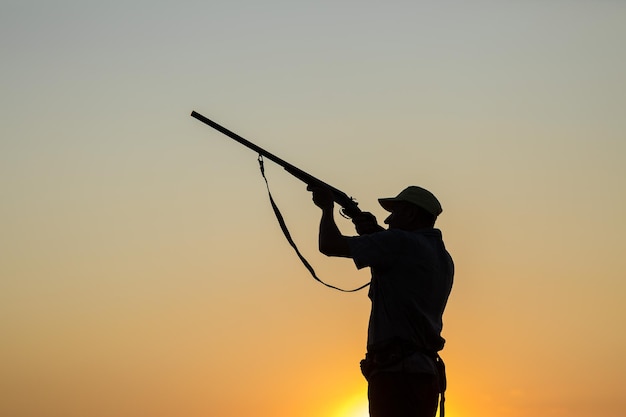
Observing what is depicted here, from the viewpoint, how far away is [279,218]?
33.4 feet

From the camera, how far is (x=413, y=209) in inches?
337

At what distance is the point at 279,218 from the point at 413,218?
2086 mm

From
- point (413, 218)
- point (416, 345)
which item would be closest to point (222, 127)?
point (413, 218)

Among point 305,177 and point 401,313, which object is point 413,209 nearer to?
point 401,313

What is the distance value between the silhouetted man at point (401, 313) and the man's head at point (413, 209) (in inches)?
1.0

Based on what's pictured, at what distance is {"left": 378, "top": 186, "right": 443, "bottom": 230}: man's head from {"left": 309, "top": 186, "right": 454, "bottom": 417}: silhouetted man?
0.03 meters

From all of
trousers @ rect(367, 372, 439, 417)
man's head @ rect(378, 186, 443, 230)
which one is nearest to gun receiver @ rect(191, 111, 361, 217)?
man's head @ rect(378, 186, 443, 230)

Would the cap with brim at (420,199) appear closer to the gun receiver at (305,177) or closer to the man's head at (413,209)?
the man's head at (413,209)

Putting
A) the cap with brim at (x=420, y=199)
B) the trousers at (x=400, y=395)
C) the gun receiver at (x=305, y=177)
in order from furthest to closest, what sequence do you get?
the gun receiver at (x=305, y=177)
the cap with brim at (x=420, y=199)
the trousers at (x=400, y=395)

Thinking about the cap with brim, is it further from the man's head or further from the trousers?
the trousers

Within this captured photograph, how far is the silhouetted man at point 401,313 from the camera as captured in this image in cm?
784

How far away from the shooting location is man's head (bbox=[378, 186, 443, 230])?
334 inches

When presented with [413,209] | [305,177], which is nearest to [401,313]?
[413,209]

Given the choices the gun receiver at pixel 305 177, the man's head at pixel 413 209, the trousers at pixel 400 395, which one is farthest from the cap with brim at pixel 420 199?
the trousers at pixel 400 395
